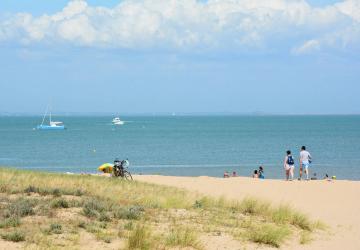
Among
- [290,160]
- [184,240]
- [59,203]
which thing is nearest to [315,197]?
[290,160]

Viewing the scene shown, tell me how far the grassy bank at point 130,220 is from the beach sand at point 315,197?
598 mm

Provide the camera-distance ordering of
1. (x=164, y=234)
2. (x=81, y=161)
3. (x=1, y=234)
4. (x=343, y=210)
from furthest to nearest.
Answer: (x=81, y=161) < (x=343, y=210) < (x=164, y=234) < (x=1, y=234)

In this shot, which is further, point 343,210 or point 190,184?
point 190,184

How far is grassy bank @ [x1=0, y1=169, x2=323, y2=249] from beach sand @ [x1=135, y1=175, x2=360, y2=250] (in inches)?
23.6

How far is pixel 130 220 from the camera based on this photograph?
38.3ft

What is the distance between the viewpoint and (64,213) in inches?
472

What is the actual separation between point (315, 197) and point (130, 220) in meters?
10.1

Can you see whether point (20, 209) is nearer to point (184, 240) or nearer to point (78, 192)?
point (78, 192)

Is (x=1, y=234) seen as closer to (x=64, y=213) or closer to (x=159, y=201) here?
(x=64, y=213)

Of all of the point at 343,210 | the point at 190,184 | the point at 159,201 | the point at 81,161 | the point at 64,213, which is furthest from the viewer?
the point at 81,161

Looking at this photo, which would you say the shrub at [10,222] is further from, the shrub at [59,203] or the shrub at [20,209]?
the shrub at [59,203]

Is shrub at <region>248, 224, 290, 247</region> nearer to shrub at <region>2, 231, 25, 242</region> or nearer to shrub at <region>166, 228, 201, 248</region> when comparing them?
shrub at <region>166, 228, 201, 248</region>

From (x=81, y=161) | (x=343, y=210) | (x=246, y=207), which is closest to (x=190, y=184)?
(x=343, y=210)

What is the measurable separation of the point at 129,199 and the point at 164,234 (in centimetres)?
385
